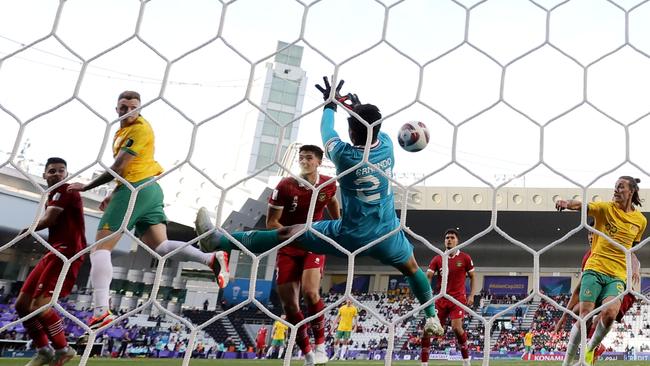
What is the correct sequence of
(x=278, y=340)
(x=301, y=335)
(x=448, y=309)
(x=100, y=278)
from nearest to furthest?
1. (x=100, y=278)
2. (x=301, y=335)
3. (x=448, y=309)
4. (x=278, y=340)

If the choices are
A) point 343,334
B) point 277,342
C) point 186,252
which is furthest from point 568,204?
point 277,342

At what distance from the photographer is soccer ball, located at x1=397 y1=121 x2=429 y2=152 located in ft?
5.28

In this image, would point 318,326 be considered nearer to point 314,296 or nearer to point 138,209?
point 314,296

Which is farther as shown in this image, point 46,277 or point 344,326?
point 344,326

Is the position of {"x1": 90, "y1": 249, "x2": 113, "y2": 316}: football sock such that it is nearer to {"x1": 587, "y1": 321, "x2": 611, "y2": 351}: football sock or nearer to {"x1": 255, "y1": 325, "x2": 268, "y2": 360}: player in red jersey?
{"x1": 587, "y1": 321, "x2": 611, "y2": 351}: football sock

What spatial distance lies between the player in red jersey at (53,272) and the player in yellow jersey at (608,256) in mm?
1428

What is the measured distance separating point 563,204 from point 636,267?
0.56m

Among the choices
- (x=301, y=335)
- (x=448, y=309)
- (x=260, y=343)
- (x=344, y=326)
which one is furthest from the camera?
(x=260, y=343)

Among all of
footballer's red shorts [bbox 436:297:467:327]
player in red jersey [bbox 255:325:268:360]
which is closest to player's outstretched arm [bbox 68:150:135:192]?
footballer's red shorts [bbox 436:297:467:327]

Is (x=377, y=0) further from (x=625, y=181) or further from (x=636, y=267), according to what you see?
(x=636, y=267)

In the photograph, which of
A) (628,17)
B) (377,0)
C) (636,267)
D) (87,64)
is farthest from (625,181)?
(87,64)

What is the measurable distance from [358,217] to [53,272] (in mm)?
784

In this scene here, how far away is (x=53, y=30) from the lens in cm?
119

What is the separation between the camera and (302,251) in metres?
1.66
